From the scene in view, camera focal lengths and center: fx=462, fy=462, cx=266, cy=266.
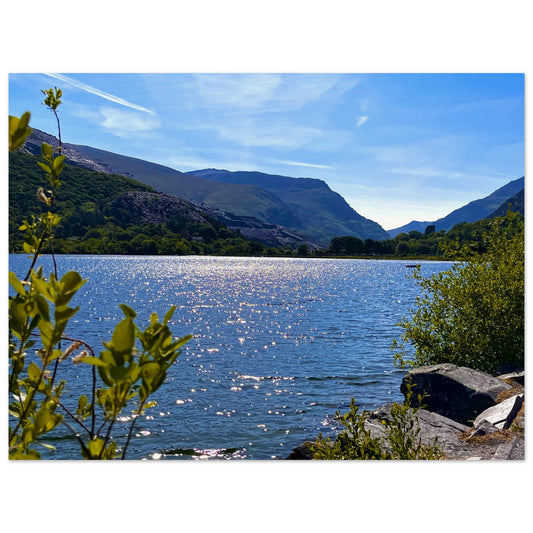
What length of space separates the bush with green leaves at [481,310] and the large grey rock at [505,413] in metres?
3.09

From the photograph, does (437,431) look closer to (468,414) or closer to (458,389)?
(468,414)

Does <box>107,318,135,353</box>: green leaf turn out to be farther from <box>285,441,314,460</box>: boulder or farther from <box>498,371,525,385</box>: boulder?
<box>498,371,525,385</box>: boulder

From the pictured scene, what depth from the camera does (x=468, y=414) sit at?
10555 millimetres

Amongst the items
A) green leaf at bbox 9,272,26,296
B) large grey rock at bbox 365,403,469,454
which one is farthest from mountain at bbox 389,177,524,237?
green leaf at bbox 9,272,26,296

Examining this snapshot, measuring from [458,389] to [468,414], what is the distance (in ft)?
1.88

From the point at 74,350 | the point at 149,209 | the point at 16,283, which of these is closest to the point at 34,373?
the point at 74,350

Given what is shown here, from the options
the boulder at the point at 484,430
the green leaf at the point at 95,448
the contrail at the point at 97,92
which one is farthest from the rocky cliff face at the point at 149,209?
the green leaf at the point at 95,448

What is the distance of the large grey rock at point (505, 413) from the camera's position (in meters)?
8.38

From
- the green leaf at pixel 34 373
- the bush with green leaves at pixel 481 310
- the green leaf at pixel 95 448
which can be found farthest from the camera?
the bush with green leaves at pixel 481 310

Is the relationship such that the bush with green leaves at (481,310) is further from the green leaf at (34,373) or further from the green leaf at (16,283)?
the green leaf at (16,283)

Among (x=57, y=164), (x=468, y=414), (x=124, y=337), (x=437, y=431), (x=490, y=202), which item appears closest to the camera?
(x=124, y=337)
